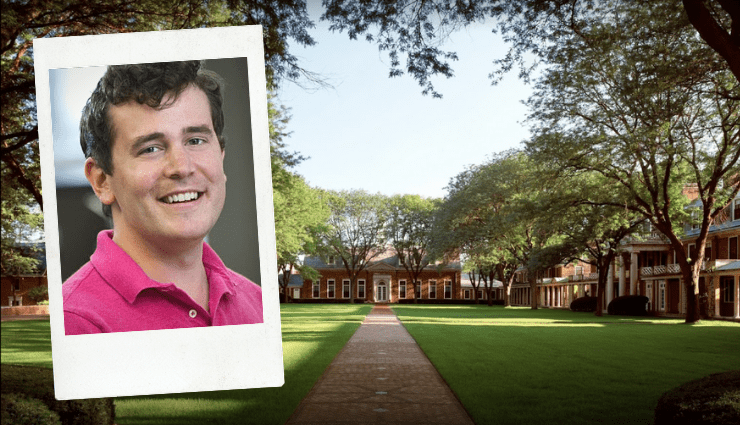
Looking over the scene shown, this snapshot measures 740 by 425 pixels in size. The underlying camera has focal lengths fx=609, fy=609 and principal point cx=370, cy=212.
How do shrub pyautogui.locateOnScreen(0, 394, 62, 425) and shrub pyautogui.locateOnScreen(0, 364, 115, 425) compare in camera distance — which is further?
shrub pyautogui.locateOnScreen(0, 364, 115, 425)

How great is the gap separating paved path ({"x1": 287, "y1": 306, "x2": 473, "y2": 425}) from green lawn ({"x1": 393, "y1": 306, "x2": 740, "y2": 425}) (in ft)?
1.02

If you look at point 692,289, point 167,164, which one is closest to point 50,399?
point 167,164

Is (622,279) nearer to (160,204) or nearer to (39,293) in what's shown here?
(39,293)

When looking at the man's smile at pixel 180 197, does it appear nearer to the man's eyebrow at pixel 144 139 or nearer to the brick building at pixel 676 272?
the man's eyebrow at pixel 144 139

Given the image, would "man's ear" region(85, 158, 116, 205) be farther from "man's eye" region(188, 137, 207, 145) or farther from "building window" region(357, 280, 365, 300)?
"building window" region(357, 280, 365, 300)

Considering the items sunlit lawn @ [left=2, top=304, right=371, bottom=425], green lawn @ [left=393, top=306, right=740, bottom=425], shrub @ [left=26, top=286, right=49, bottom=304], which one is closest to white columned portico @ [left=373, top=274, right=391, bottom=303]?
shrub @ [left=26, top=286, right=49, bottom=304]

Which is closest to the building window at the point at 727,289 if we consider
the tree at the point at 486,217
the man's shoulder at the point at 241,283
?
the tree at the point at 486,217

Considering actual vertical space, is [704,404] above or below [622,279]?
above

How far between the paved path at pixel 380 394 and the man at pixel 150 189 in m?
3.02

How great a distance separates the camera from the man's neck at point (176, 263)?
4.28m

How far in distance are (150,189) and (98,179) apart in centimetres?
36

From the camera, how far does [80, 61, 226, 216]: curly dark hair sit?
13.6 ft

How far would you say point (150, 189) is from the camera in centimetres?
418

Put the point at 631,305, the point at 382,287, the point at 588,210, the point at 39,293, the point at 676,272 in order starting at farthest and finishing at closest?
1. the point at 382,287
2. the point at 631,305
3. the point at 676,272
4. the point at 39,293
5. the point at 588,210
